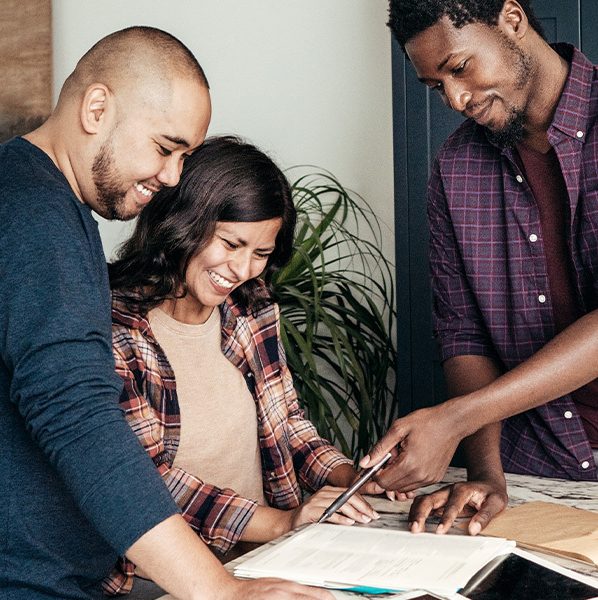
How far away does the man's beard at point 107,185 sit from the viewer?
129 centimetres

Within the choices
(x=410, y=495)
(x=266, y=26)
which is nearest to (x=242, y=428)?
(x=410, y=495)

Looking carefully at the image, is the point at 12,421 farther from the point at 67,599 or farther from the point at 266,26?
the point at 266,26

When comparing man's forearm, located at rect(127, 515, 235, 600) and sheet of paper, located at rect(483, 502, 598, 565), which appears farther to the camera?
sheet of paper, located at rect(483, 502, 598, 565)

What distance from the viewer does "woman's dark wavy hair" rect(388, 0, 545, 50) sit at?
1.66 meters

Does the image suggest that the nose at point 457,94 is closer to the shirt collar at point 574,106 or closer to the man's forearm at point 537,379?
the shirt collar at point 574,106

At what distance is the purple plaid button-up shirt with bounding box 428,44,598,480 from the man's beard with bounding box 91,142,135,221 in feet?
2.79

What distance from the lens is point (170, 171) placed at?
4.48 feet

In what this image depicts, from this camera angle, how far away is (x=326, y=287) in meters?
3.13

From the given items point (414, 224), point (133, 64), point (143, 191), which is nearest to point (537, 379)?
point (143, 191)

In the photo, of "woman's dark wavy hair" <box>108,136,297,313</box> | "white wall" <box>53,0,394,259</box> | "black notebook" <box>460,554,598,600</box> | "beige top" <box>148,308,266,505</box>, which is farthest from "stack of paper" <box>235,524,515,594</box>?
"white wall" <box>53,0,394,259</box>

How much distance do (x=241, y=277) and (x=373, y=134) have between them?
1.43 metres

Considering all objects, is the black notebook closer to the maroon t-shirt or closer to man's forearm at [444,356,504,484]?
man's forearm at [444,356,504,484]

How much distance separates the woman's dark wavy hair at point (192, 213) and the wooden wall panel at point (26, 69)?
1.66 meters

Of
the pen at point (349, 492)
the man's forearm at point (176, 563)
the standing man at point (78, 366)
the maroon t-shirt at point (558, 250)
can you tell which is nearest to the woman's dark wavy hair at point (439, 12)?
the maroon t-shirt at point (558, 250)
